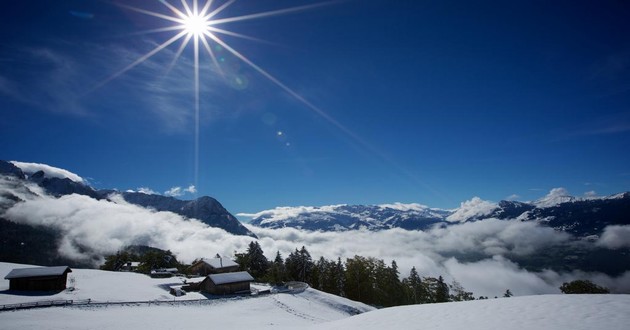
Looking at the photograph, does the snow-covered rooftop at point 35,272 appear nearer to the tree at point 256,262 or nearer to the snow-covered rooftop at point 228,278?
the snow-covered rooftop at point 228,278

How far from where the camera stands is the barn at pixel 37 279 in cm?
4594

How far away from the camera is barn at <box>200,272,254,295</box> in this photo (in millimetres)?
Result: 57781

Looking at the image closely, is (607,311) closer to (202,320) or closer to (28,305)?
(202,320)

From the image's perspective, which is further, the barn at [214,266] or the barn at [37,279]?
the barn at [214,266]

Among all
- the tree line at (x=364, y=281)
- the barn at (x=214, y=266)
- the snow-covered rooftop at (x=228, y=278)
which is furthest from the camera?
the tree line at (x=364, y=281)

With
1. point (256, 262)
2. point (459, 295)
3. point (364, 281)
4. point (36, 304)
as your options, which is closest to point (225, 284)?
point (36, 304)

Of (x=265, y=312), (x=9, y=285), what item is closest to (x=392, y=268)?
(x=265, y=312)

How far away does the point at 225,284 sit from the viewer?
58.5 meters

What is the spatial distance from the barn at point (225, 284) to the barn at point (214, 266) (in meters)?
16.5

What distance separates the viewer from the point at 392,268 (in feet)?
288

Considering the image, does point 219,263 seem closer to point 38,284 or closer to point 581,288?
point 38,284

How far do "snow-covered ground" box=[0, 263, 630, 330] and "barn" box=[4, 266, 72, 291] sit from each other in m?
2.02

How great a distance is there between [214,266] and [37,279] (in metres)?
36.4

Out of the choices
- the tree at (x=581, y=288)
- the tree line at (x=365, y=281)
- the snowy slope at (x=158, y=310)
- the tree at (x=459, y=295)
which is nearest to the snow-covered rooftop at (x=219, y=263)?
the tree line at (x=365, y=281)
